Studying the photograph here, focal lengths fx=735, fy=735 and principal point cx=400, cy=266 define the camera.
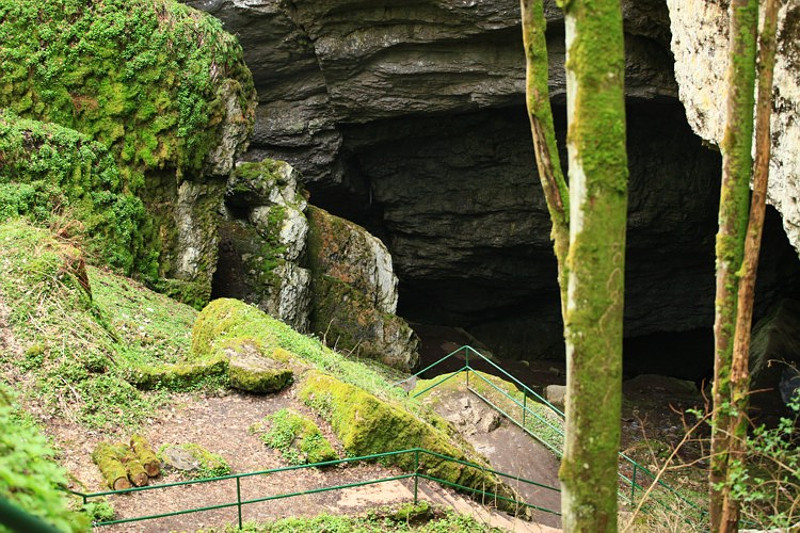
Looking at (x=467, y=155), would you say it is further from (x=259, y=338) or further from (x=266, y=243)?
(x=259, y=338)

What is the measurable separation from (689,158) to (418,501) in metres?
15.5

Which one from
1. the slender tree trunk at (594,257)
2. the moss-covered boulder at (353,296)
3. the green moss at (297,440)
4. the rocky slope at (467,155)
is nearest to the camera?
the slender tree trunk at (594,257)

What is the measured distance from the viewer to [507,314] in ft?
79.5

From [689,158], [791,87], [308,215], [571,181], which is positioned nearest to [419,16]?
[308,215]

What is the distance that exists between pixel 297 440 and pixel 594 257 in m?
4.26

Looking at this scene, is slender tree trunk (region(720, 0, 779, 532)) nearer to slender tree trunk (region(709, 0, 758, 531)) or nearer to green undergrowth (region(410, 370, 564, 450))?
slender tree trunk (region(709, 0, 758, 531))

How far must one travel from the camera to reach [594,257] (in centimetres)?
417

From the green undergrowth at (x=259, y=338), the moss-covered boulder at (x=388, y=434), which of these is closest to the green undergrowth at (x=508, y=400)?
the green undergrowth at (x=259, y=338)

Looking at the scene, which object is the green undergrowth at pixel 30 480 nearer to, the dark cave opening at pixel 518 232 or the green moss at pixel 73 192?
the green moss at pixel 73 192

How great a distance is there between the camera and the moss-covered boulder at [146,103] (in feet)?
38.4

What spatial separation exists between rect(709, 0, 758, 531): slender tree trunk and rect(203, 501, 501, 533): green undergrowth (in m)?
2.21

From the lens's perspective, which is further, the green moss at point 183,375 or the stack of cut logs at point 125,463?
the green moss at point 183,375

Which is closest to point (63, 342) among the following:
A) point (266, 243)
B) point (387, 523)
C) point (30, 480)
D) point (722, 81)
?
point (387, 523)

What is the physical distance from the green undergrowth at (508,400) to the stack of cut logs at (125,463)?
19.6 ft
